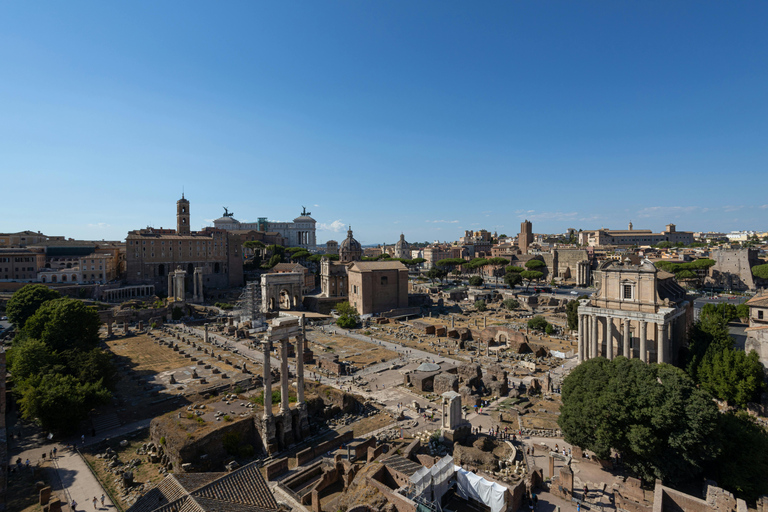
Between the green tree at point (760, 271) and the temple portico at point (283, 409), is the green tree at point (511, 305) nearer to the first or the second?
the green tree at point (760, 271)

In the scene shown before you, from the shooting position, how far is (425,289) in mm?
86875

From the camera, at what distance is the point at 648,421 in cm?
1756

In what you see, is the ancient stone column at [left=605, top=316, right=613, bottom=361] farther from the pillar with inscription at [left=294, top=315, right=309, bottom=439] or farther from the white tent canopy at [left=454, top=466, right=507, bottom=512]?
the pillar with inscription at [left=294, top=315, right=309, bottom=439]

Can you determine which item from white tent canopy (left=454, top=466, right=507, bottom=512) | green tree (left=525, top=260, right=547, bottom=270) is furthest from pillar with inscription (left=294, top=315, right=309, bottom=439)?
green tree (left=525, top=260, right=547, bottom=270)

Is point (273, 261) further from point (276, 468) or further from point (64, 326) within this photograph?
point (276, 468)

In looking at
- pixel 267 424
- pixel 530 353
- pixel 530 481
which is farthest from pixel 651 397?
pixel 530 353

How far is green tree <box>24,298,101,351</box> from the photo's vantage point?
111 feet

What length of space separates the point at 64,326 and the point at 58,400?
15653 mm

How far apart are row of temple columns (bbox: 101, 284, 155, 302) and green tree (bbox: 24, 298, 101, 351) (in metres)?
39.3

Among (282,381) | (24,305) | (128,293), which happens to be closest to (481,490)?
(282,381)

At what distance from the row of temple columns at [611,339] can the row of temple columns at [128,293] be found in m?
76.4

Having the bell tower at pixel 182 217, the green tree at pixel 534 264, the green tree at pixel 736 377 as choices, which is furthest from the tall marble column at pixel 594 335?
the bell tower at pixel 182 217

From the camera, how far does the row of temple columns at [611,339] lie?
2869 centimetres

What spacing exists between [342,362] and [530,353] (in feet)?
63.7
